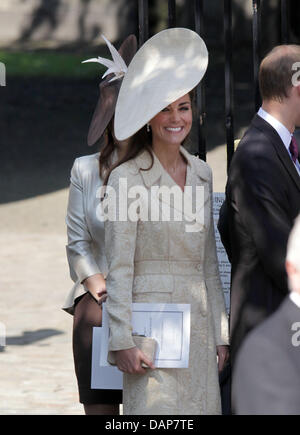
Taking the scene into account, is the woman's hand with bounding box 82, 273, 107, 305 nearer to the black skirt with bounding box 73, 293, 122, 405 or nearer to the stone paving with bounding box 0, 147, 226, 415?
the black skirt with bounding box 73, 293, 122, 405

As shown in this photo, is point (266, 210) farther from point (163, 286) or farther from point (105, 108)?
point (105, 108)

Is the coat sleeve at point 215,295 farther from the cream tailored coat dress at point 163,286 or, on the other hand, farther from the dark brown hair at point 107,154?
the dark brown hair at point 107,154

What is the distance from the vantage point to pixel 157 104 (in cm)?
361

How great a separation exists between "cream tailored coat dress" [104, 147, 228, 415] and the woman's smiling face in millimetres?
98

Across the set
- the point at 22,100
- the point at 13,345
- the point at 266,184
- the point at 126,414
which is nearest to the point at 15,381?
the point at 13,345

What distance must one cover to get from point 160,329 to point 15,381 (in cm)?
361

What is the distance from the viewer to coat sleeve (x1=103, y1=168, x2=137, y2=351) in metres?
3.50

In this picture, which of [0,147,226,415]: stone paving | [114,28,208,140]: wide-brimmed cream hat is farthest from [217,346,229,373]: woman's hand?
[0,147,226,415]: stone paving

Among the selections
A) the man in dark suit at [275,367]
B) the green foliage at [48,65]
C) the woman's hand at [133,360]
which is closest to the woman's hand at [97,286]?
the woman's hand at [133,360]

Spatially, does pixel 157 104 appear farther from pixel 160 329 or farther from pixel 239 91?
pixel 239 91

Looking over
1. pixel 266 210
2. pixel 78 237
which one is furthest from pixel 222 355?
pixel 78 237

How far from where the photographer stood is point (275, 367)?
11.2 feet

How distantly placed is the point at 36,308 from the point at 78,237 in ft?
16.9

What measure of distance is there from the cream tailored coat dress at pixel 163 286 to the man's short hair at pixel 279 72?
458mm
